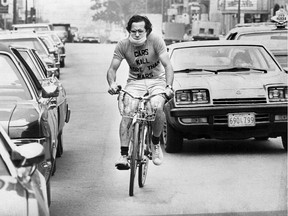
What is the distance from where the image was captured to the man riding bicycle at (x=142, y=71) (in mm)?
9547

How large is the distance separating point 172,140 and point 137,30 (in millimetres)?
3158

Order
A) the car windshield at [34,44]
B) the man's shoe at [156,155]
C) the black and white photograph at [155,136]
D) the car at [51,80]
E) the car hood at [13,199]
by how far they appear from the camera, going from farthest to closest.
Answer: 1. the car windshield at [34,44]
2. the car at [51,80]
3. the man's shoe at [156,155]
4. the black and white photograph at [155,136]
5. the car hood at [13,199]

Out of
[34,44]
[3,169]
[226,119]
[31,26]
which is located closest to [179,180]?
[226,119]

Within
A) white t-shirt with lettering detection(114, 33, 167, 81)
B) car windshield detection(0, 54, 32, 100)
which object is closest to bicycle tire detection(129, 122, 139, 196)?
white t-shirt with lettering detection(114, 33, 167, 81)

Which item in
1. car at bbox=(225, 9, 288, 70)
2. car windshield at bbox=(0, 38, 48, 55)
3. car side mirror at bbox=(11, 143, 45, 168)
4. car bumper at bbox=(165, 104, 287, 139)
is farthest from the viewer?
car windshield at bbox=(0, 38, 48, 55)

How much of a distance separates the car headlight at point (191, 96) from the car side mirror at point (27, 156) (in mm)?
7217

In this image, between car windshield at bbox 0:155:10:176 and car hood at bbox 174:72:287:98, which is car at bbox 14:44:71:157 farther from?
car windshield at bbox 0:155:10:176

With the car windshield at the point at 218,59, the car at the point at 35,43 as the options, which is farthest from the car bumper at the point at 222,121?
the car at the point at 35,43

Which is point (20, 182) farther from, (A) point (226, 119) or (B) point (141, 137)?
(A) point (226, 119)

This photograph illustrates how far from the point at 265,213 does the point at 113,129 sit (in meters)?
7.67

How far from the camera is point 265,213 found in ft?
27.5

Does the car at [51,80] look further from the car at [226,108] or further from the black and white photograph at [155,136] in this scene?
the car at [226,108]

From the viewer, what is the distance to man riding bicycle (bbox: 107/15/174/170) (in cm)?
955

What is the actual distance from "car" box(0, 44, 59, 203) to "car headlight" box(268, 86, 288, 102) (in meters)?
3.39
